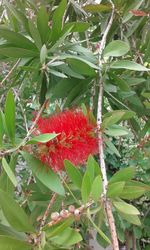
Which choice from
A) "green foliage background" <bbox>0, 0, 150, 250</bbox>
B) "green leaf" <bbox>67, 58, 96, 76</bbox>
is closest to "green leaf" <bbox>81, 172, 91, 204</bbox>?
"green foliage background" <bbox>0, 0, 150, 250</bbox>

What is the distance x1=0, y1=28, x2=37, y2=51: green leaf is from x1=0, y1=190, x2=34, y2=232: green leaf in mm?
402

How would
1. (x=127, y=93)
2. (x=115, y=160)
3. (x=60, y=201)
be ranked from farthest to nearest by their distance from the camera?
1. (x=115, y=160)
2. (x=127, y=93)
3. (x=60, y=201)

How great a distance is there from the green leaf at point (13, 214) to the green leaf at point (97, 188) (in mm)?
110

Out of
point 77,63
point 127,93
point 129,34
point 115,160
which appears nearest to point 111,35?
point 129,34

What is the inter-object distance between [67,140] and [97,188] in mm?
154

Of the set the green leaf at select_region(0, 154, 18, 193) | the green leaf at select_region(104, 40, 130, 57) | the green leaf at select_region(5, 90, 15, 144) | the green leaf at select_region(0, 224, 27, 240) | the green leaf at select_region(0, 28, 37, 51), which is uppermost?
the green leaf at select_region(0, 28, 37, 51)

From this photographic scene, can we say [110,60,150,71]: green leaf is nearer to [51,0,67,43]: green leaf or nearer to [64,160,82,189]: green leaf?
[51,0,67,43]: green leaf

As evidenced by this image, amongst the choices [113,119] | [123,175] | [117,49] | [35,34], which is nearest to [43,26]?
[35,34]

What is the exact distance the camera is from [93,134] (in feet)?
2.37

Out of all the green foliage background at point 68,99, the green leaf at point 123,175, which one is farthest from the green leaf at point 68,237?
the green leaf at point 123,175

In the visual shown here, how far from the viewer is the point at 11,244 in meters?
0.55

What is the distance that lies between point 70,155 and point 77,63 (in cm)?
19

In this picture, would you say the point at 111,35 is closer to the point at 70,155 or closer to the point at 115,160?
the point at 70,155

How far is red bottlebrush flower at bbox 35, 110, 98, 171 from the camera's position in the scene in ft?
2.17
